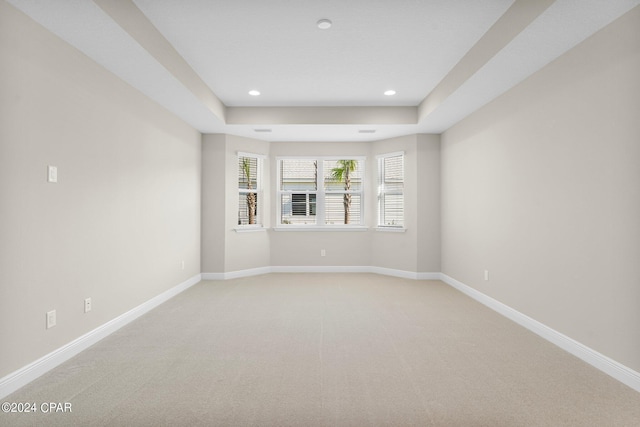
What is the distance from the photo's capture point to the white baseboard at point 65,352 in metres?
2.06

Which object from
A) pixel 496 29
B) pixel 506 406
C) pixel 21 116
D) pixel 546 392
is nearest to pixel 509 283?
pixel 546 392

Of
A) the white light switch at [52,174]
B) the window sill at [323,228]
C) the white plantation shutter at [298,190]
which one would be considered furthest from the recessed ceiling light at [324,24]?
the window sill at [323,228]

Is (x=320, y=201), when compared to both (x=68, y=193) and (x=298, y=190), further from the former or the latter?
(x=68, y=193)

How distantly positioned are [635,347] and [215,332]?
10.5 ft

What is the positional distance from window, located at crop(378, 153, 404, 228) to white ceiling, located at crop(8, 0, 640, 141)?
4.73 ft

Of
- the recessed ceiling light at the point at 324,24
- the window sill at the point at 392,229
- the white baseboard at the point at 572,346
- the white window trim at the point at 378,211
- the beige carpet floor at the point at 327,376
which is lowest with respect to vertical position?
the beige carpet floor at the point at 327,376

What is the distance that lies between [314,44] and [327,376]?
2.81 m

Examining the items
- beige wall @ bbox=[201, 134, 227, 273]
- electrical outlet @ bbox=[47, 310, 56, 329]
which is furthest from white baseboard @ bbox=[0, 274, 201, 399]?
beige wall @ bbox=[201, 134, 227, 273]

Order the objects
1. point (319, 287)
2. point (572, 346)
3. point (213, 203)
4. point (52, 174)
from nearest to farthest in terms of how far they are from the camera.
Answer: point (52, 174), point (572, 346), point (319, 287), point (213, 203)

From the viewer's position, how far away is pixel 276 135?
18.2ft

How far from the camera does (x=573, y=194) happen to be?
8.57 feet

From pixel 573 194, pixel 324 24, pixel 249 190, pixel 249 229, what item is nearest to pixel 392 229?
pixel 249 229

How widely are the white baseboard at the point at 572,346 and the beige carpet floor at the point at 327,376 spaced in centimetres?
7

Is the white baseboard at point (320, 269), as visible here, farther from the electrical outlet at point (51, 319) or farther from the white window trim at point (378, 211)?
the electrical outlet at point (51, 319)
